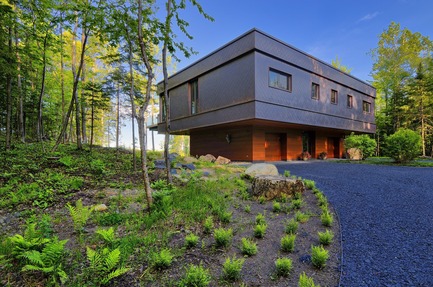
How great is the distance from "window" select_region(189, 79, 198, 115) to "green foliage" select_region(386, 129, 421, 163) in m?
11.7

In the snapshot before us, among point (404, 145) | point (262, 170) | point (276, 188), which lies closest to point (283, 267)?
point (276, 188)

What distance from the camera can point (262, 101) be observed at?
32.7ft

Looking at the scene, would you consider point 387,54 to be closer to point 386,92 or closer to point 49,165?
point 386,92

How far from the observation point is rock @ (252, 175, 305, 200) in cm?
459

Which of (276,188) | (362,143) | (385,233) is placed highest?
(362,143)

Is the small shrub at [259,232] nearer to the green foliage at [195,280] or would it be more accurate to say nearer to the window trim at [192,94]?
the green foliage at [195,280]

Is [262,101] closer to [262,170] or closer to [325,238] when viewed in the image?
[262,170]

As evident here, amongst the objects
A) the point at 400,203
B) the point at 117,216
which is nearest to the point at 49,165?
the point at 117,216

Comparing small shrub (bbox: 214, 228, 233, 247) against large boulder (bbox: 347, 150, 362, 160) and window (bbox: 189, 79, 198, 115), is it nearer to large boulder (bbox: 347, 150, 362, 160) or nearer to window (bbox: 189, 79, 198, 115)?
window (bbox: 189, 79, 198, 115)

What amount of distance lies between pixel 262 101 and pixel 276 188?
6295mm

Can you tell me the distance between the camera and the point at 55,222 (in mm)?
3359

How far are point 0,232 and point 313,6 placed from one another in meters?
14.7

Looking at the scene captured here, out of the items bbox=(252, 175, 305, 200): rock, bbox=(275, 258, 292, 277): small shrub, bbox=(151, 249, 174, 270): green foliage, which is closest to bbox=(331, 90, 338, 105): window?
bbox=(252, 175, 305, 200): rock

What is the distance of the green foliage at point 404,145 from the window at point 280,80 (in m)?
6.19
